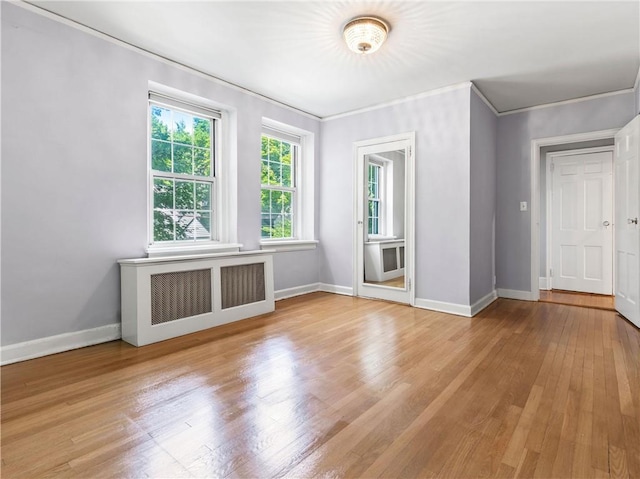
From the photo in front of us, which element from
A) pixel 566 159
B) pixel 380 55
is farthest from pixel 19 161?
pixel 566 159

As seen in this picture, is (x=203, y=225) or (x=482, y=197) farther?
(x=482, y=197)

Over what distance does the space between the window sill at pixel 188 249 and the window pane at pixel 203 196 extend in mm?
440

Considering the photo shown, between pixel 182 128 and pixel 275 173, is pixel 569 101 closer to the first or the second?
pixel 275 173

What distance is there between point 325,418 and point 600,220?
5331 mm

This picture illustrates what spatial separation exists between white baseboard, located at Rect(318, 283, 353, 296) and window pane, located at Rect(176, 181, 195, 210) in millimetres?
2286

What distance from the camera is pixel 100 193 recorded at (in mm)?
2910

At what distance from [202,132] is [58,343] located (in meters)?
2.43

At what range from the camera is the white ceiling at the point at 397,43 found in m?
2.51

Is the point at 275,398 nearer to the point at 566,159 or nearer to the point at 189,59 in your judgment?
the point at 189,59

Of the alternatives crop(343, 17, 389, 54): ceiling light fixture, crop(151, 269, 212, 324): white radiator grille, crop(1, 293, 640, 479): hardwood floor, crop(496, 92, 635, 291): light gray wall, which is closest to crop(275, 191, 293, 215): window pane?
crop(151, 269, 212, 324): white radiator grille

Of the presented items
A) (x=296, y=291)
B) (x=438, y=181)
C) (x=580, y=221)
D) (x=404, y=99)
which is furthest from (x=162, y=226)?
(x=580, y=221)

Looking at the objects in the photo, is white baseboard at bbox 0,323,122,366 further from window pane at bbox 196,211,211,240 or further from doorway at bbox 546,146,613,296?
doorway at bbox 546,146,613,296

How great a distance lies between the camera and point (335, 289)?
5062mm

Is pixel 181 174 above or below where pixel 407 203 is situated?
above
